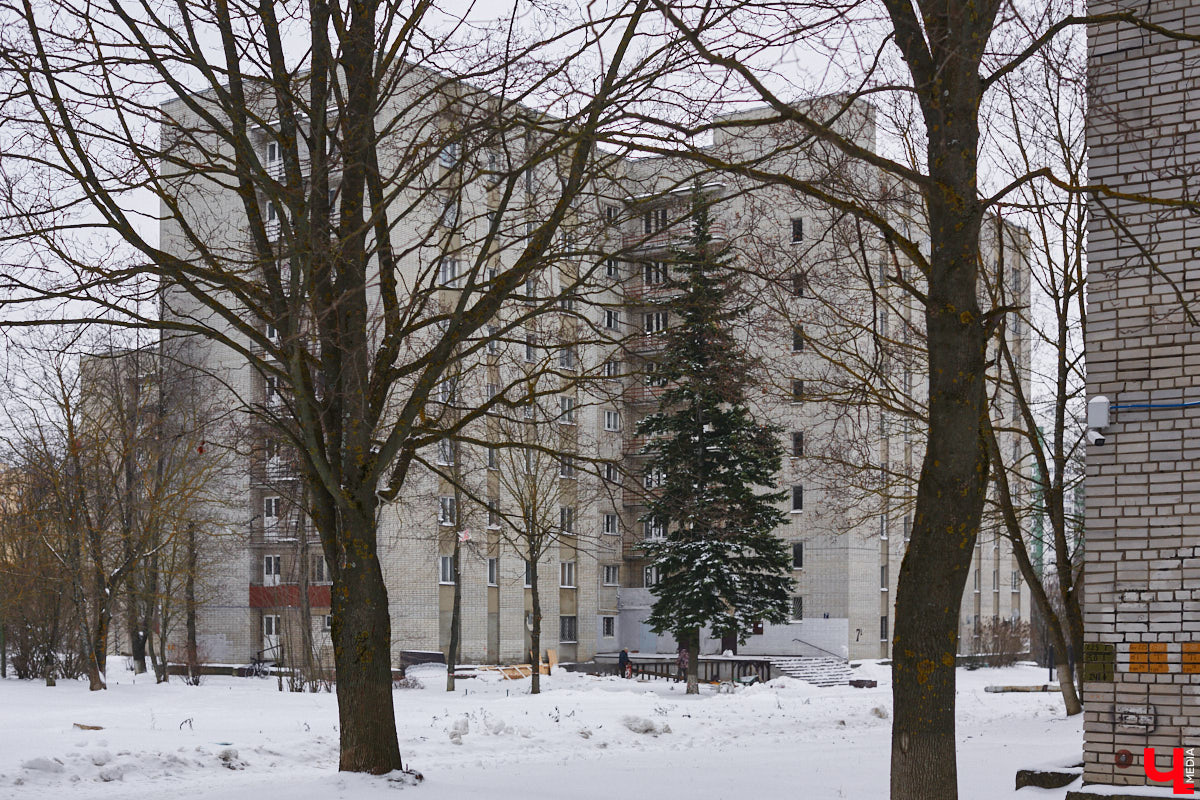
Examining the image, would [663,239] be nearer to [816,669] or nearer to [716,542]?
[716,542]

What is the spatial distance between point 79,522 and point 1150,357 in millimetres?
27103

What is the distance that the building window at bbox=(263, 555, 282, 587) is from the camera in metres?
46.8

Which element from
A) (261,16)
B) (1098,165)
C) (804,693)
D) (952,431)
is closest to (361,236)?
(261,16)

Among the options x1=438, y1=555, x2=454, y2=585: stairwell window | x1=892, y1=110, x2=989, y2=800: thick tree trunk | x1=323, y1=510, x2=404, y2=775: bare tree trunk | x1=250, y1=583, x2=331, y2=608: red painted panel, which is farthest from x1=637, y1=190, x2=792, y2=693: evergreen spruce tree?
x1=892, y1=110, x2=989, y2=800: thick tree trunk

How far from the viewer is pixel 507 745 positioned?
59.8ft

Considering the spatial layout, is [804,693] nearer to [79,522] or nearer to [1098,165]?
[79,522]

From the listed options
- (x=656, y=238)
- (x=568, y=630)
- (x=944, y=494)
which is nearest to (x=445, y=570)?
(x=568, y=630)

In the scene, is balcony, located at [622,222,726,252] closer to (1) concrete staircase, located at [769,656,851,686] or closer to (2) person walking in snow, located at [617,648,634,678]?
(1) concrete staircase, located at [769,656,851,686]

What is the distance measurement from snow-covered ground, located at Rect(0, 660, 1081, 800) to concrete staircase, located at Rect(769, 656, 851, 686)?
1157 centimetres

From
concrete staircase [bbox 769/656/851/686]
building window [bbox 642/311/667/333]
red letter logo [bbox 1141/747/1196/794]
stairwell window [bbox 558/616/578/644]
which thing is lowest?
concrete staircase [bbox 769/656/851/686]

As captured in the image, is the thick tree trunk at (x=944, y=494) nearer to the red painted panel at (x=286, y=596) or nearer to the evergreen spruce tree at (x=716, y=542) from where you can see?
the evergreen spruce tree at (x=716, y=542)

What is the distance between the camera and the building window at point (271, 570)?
4677cm

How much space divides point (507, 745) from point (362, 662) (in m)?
6.93

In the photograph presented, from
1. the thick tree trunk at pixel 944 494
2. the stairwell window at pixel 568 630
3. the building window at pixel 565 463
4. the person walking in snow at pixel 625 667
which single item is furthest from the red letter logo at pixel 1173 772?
the stairwell window at pixel 568 630
